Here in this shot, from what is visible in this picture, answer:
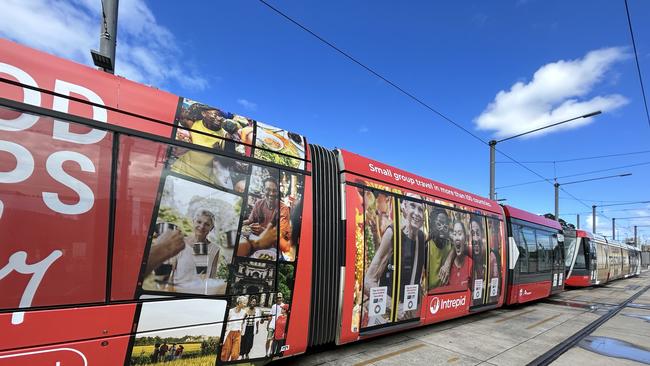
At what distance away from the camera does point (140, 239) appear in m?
3.12

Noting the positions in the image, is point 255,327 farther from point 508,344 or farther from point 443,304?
point 508,344

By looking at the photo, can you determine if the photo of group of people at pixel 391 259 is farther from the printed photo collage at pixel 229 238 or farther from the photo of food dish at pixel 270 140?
the photo of food dish at pixel 270 140

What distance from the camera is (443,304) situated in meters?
7.43

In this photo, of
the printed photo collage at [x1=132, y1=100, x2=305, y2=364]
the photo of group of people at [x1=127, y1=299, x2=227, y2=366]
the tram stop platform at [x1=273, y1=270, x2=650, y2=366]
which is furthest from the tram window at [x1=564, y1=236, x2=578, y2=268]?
the photo of group of people at [x1=127, y1=299, x2=227, y2=366]

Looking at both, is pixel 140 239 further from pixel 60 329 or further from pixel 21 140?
pixel 21 140

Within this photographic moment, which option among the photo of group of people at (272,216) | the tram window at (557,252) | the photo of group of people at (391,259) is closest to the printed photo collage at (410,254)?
the photo of group of people at (391,259)

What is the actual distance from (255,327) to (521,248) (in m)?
9.88

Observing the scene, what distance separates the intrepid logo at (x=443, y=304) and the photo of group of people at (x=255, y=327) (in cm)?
384

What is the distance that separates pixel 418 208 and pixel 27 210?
19.0 ft

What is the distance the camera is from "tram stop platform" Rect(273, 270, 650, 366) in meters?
5.82

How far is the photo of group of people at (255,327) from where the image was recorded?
3785 millimetres

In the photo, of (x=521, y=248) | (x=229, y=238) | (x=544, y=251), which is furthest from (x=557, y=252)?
(x=229, y=238)

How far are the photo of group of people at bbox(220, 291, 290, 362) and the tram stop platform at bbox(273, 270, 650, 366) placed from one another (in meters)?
1.28

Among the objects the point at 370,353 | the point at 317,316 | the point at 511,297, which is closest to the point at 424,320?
the point at 370,353
